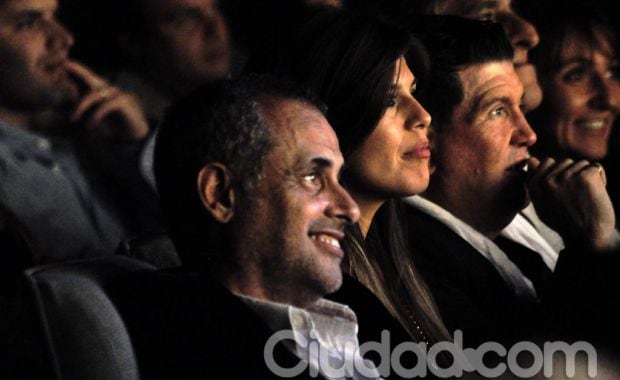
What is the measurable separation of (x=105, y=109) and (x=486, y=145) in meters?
0.98

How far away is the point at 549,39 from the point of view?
12.4 ft

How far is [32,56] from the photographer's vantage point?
2.68 meters

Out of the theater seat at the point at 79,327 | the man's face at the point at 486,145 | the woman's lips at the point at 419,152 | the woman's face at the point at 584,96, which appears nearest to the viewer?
the theater seat at the point at 79,327

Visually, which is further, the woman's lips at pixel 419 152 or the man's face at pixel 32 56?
the woman's lips at pixel 419 152

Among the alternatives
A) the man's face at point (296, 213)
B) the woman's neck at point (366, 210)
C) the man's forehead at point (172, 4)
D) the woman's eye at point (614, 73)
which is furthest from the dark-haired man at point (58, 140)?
the woman's eye at point (614, 73)

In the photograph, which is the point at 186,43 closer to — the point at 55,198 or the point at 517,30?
the point at 55,198

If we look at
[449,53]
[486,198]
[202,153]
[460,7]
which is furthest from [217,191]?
[460,7]

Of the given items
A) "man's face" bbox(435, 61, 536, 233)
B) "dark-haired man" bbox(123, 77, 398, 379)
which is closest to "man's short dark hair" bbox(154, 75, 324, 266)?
"dark-haired man" bbox(123, 77, 398, 379)

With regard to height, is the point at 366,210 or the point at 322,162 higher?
the point at 322,162

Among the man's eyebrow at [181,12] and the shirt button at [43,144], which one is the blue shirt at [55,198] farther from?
the man's eyebrow at [181,12]

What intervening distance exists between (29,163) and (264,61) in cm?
53

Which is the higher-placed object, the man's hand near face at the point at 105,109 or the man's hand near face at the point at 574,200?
the man's hand near face at the point at 105,109

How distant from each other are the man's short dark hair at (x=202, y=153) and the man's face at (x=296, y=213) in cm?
3

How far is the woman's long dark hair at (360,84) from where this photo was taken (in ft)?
9.23
